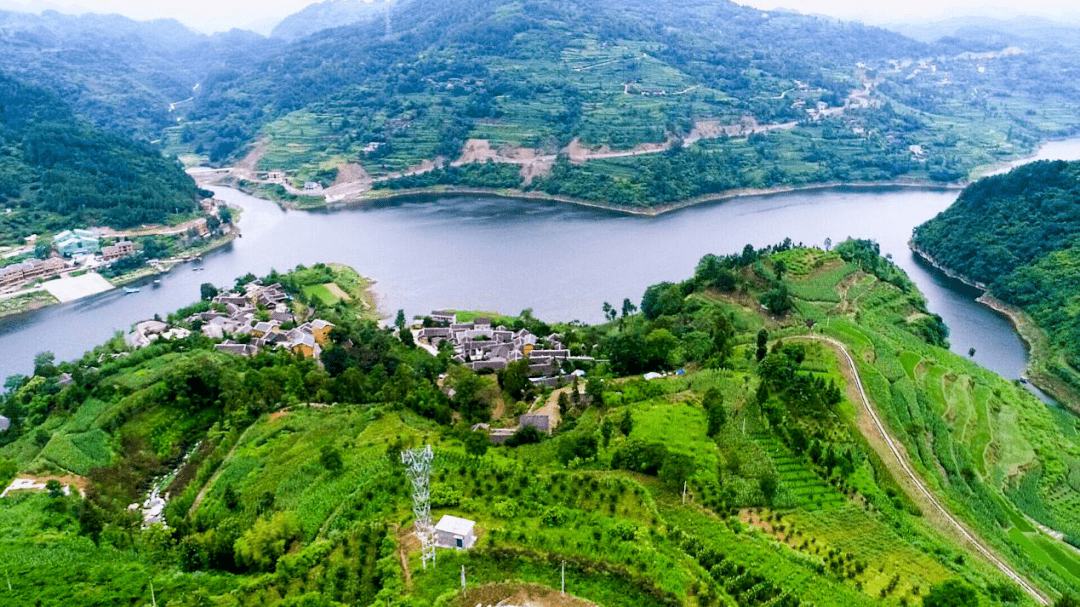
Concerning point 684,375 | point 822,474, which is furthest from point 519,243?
point 822,474

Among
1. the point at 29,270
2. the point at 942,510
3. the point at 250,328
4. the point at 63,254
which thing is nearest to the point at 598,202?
the point at 250,328

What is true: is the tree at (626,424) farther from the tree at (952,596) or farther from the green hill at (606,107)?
the green hill at (606,107)

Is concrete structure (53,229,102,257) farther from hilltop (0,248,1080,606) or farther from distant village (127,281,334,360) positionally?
hilltop (0,248,1080,606)

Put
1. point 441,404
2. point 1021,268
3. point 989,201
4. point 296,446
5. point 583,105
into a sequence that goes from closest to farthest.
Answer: point 296,446, point 441,404, point 1021,268, point 989,201, point 583,105

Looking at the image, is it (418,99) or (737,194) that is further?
(418,99)

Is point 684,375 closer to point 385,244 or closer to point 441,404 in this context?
point 441,404

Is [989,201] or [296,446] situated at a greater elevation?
[989,201]
